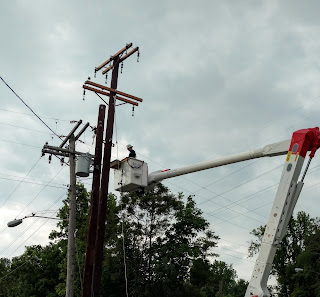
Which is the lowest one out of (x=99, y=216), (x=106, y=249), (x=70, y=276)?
(x=70, y=276)

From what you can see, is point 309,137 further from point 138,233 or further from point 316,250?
point 316,250

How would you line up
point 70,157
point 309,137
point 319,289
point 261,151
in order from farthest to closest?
point 319,289, point 70,157, point 261,151, point 309,137

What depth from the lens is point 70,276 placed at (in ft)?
43.0

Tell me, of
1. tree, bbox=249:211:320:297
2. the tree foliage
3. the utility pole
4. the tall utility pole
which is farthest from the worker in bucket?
tree, bbox=249:211:320:297

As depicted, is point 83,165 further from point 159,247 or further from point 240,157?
point 159,247

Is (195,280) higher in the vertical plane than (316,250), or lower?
lower

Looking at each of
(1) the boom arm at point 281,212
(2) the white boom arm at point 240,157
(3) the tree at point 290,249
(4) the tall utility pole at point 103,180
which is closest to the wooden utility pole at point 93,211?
(4) the tall utility pole at point 103,180

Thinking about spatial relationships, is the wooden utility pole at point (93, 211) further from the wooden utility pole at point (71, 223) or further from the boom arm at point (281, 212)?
the boom arm at point (281, 212)

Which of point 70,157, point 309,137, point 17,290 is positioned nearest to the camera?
point 309,137

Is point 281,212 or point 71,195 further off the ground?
point 71,195

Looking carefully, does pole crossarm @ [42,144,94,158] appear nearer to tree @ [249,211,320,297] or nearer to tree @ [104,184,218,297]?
tree @ [104,184,218,297]

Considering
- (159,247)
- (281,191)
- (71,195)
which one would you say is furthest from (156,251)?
(281,191)

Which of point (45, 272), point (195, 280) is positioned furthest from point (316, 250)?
point (45, 272)

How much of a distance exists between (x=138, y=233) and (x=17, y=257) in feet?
77.9
